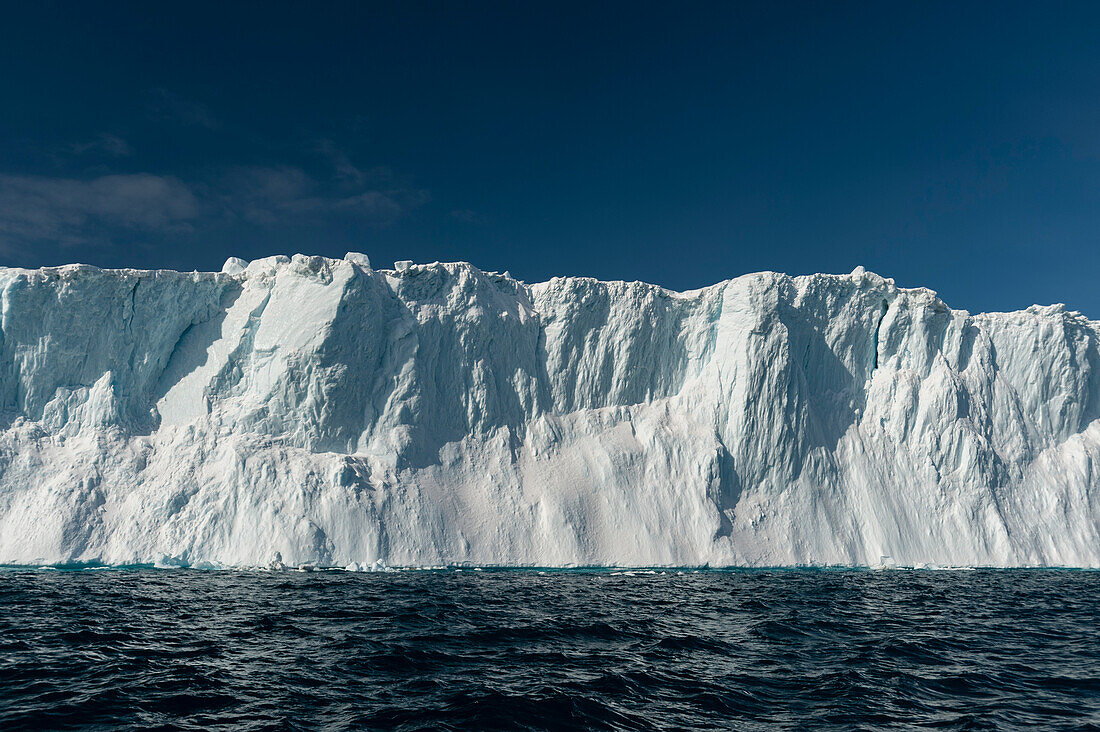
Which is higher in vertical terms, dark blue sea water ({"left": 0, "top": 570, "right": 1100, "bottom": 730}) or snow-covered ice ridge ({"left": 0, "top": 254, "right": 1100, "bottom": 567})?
snow-covered ice ridge ({"left": 0, "top": 254, "right": 1100, "bottom": 567})

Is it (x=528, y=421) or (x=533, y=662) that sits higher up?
(x=528, y=421)

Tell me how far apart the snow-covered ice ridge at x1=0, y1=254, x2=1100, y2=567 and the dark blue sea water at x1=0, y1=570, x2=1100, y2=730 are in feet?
68.2

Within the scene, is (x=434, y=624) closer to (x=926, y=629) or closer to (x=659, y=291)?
(x=926, y=629)

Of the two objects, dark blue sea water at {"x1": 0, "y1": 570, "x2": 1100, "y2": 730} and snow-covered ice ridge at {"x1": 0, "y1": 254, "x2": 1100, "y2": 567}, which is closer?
dark blue sea water at {"x1": 0, "y1": 570, "x2": 1100, "y2": 730}

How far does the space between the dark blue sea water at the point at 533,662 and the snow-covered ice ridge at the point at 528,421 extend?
2079 cm

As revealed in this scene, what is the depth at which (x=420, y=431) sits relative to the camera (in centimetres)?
5225

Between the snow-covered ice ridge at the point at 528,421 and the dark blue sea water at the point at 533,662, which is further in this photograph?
the snow-covered ice ridge at the point at 528,421

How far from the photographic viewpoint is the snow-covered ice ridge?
46.3 metres

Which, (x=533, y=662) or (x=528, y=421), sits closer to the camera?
(x=533, y=662)

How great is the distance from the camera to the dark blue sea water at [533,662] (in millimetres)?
10250

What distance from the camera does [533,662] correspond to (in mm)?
14133

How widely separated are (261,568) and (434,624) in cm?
2714

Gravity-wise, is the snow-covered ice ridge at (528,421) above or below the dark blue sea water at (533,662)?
above

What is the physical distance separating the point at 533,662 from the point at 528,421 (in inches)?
1687
